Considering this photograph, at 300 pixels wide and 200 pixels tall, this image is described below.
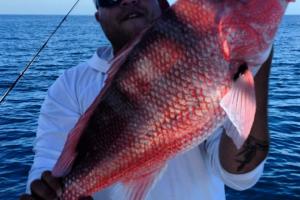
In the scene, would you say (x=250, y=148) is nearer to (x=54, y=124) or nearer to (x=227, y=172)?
(x=227, y=172)

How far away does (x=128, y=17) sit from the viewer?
9.80 feet

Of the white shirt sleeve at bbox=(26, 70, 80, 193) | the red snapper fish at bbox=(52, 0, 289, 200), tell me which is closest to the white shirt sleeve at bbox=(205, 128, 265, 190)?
the red snapper fish at bbox=(52, 0, 289, 200)

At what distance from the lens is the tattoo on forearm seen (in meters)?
2.52

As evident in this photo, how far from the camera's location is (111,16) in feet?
10.1

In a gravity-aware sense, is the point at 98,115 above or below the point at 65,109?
above

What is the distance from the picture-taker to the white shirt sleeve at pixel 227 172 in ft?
9.00

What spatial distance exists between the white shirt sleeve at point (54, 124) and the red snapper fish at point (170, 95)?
708 millimetres

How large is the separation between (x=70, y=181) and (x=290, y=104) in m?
12.8

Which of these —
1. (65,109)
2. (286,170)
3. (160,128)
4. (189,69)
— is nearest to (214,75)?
(189,69)

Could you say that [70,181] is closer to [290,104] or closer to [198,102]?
[198,102]

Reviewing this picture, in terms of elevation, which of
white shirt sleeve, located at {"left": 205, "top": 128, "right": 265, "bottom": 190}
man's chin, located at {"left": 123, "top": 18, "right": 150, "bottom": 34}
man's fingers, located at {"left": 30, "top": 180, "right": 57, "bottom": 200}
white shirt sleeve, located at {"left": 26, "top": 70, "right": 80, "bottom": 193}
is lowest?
white shirt sleeve, located at {"left": 205, "top": 128, "right": 265, "bottom": 190}

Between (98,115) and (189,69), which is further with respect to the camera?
(98,115)

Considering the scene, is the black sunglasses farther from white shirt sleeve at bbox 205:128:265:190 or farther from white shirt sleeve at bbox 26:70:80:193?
white shirt sleeve at bbox 205:128:265:190

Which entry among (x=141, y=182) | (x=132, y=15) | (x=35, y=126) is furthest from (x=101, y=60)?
(x=35, y=126)
